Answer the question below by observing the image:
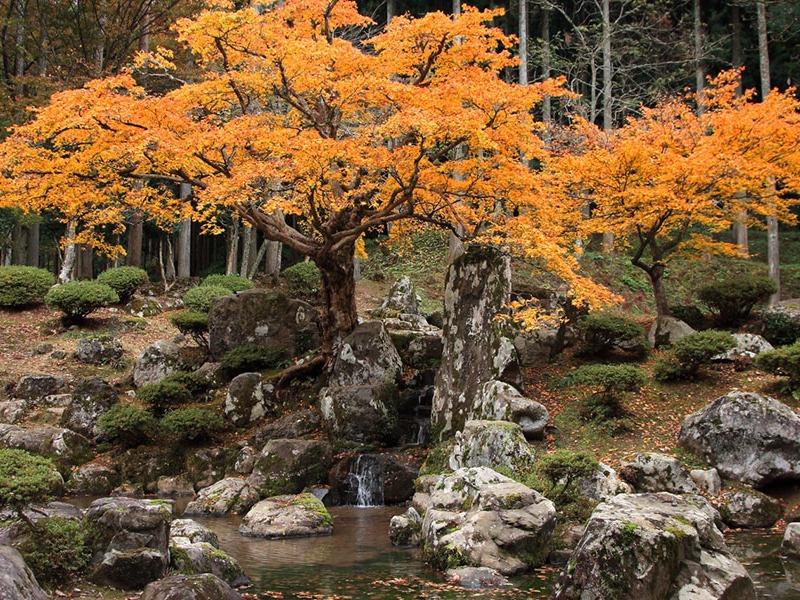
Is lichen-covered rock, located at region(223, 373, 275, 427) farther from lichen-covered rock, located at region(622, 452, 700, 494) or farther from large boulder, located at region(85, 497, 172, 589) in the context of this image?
lichen-covered rock, located at region(622, 452, 700, 494)

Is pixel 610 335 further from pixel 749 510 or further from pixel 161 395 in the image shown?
pixel 161 395

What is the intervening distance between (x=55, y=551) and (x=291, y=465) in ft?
21.1

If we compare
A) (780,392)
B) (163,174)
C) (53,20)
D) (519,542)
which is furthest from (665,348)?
(53,20)

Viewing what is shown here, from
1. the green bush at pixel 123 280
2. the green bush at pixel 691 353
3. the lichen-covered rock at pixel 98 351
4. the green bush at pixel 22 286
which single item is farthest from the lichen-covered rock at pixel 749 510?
the green bush at pixel 22 286

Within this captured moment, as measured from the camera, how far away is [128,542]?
6871mm

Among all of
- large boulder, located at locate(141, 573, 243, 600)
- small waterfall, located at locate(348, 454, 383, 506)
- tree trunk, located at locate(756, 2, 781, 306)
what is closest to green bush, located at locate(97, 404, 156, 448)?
small waterfall, located at locate(348, 454, 383, 506)

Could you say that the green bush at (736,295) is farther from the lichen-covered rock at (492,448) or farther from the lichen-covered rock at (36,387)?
the lichen-covered rock at (36,387)

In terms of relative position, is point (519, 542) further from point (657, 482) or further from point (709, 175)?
point (709, 175)

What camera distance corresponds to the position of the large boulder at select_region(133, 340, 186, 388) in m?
17.3

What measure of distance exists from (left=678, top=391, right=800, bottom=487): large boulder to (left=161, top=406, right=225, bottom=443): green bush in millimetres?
9426

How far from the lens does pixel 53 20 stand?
2402cm

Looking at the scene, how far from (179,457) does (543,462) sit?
796 cm

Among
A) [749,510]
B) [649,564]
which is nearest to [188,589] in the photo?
[649,564]

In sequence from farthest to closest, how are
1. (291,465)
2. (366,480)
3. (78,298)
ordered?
(78,298)
(366,480)
(291,465)
